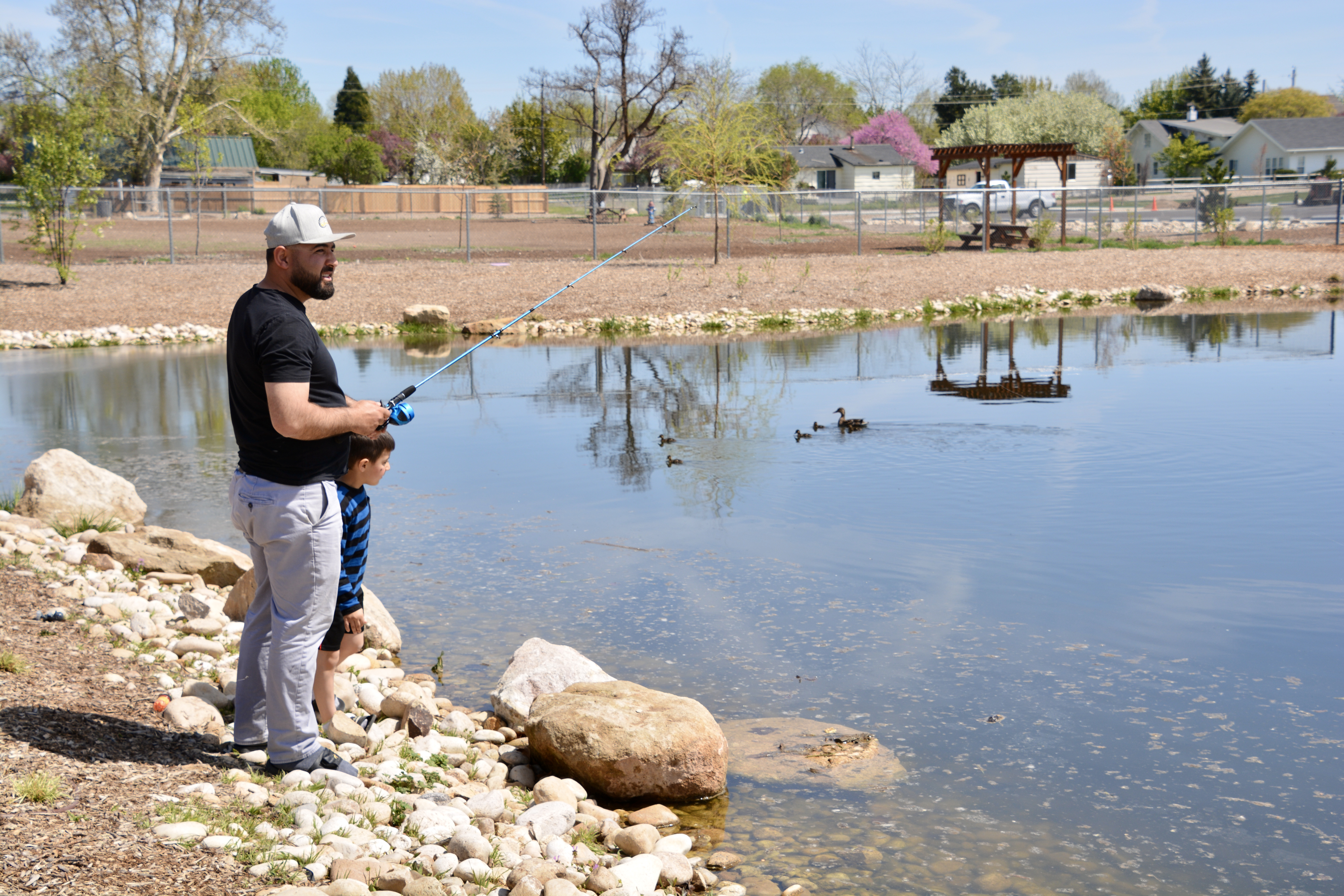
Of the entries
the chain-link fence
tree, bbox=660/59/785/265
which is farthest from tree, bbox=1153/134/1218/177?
tree, bbox=660/59/785/265

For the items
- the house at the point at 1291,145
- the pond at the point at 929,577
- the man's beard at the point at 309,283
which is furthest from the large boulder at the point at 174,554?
the house at the point at 1291,145

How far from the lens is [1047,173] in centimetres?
7838

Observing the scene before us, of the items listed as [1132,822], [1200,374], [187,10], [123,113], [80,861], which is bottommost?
[1132,822]

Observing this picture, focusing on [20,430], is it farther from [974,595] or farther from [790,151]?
[790,151]

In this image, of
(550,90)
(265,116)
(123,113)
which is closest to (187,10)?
(123,113)

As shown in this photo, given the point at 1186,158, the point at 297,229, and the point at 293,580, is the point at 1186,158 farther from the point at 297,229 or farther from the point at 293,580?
the point at 293,580

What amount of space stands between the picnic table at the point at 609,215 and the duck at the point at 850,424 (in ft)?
122

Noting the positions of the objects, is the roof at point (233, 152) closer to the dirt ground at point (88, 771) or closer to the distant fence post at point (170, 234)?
the distant fence post at point (170, 234)

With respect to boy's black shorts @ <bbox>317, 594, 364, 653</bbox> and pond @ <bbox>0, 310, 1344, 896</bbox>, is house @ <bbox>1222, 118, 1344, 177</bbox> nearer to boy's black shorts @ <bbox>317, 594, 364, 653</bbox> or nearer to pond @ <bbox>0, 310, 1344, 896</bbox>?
pond @ <bbox>0, 310, 1344, 896</bbox>

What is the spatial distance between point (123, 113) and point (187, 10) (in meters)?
5.12

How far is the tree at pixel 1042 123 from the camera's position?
7525 cm

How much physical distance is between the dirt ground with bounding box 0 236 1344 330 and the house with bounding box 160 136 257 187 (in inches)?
745

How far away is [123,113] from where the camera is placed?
4881 cm

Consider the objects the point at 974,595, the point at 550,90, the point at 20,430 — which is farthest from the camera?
the point at 550,90
